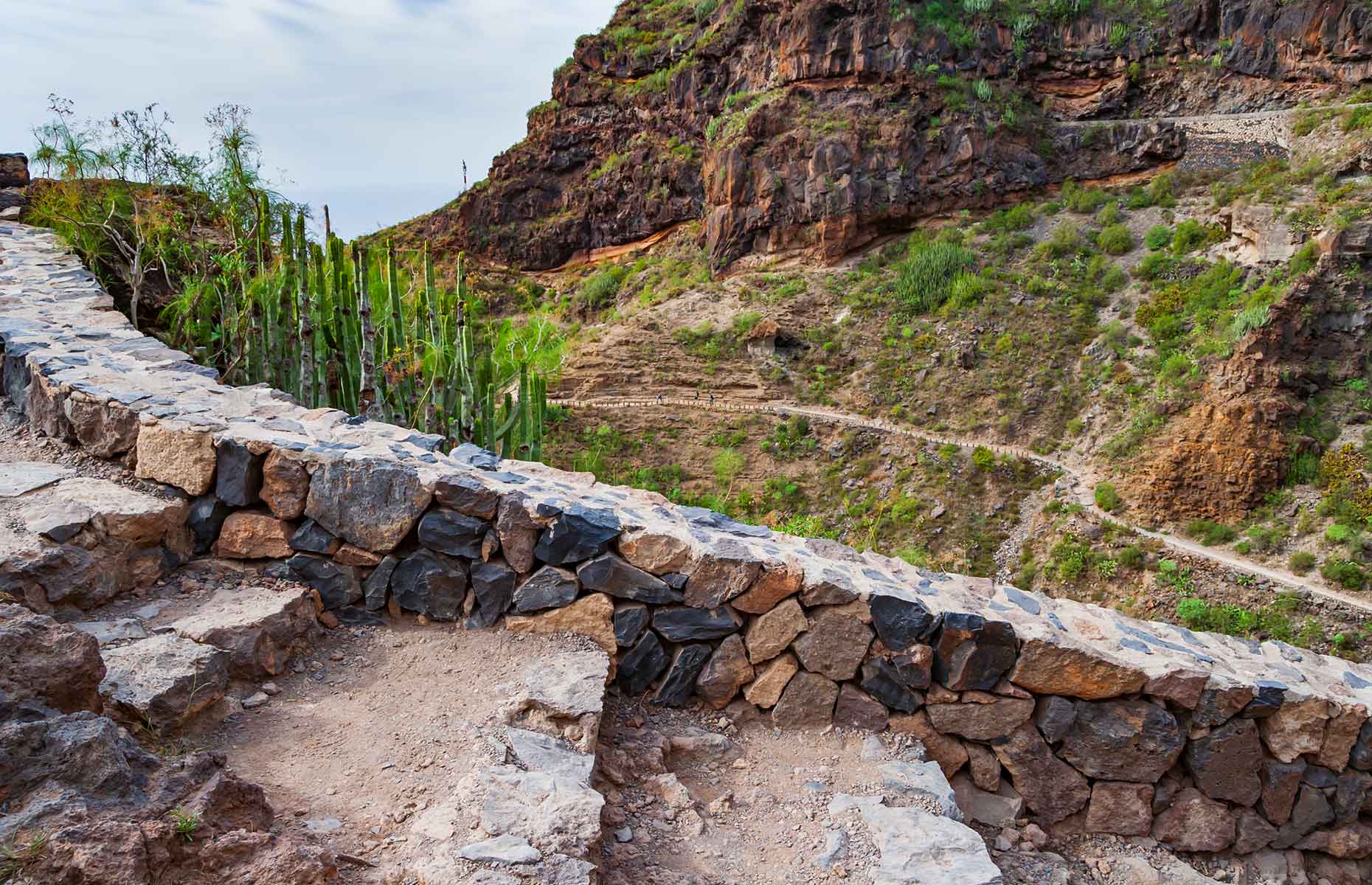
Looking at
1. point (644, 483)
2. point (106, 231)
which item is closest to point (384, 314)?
point (106, 231)

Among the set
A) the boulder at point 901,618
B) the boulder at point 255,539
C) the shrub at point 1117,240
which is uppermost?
the shrub at point 1117,240

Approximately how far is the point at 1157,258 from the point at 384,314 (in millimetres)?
23095

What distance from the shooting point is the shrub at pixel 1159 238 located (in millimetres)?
24656

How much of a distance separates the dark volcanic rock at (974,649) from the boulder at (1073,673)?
0.07 metres

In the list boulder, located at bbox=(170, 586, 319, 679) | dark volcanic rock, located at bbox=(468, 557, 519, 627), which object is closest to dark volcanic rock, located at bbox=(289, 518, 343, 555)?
boulder, located at bbox=(170, 586, 319, 679)

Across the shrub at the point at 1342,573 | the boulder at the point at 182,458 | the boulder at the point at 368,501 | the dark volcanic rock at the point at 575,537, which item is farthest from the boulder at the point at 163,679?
the shrub at the point at 1342,573

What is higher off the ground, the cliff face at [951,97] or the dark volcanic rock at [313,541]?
the cliff face at [951,97]

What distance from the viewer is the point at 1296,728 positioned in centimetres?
373

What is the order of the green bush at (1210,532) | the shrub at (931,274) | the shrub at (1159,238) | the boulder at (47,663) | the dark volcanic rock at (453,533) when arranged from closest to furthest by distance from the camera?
the boulder at (47,663)
the dark volcanic rock at (453,533)
the green bush at (1210,532)
the shrub at (1159,238)
the shrub at (931,274)

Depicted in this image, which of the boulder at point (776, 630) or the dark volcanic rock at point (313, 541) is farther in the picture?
the dark volcanic rock at point (313, 541)

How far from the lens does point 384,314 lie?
872 cm

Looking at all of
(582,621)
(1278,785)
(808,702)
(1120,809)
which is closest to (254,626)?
(582,621)

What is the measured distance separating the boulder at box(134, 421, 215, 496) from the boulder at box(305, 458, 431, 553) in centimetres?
55

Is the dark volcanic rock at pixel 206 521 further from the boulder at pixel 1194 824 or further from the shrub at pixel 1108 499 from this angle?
the shrub at pixel 1108 499
